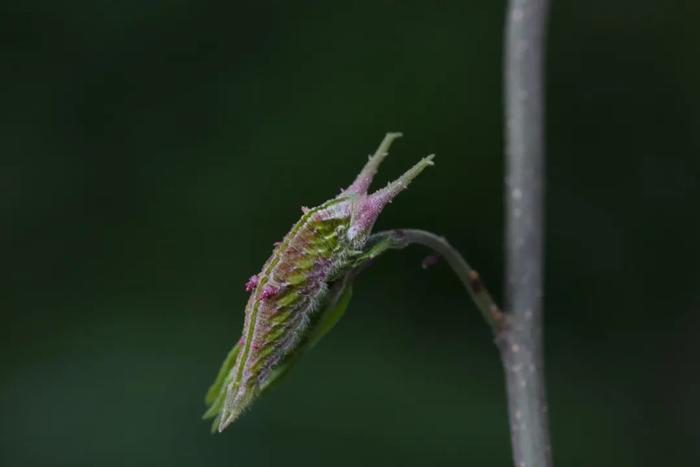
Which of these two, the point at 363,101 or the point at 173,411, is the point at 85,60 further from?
the point at 173,411

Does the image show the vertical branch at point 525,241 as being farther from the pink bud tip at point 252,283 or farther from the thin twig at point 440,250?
the pink bud tip at point 252,283

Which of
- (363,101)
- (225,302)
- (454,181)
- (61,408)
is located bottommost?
(61,408)

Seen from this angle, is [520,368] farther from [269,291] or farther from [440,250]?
[269,291]

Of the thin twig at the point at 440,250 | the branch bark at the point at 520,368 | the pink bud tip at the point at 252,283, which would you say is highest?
the thin twig at the point at 440,250

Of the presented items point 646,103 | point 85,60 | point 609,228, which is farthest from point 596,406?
point 85,60

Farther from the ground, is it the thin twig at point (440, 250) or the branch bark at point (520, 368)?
the thin twig at point (440, 250)

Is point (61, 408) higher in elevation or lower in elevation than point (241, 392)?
higher

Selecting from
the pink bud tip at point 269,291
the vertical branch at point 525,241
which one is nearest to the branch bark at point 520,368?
the vertical branch at point 525,241
